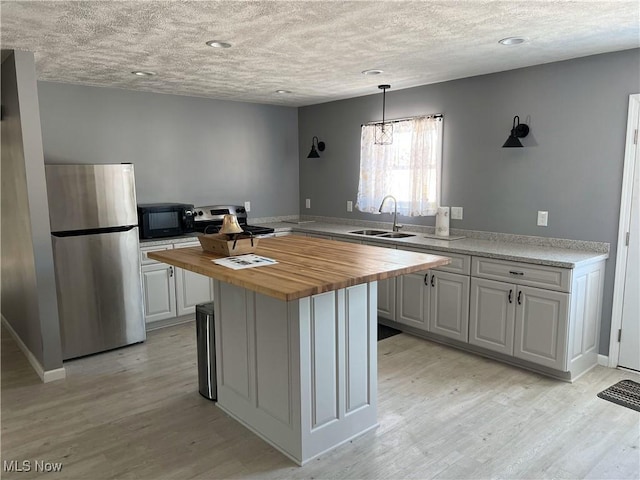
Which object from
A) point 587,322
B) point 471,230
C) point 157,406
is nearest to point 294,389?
point 157,406

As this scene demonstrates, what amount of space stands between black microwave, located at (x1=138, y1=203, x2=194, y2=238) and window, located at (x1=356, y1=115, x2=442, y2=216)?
1851mm

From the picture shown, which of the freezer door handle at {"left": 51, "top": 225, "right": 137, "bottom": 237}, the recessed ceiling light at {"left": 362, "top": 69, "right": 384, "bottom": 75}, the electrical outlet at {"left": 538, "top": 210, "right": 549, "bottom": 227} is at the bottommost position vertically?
the freezer door handle at {"left": 51, "top": 225, "right": 137, "bottom": 237}

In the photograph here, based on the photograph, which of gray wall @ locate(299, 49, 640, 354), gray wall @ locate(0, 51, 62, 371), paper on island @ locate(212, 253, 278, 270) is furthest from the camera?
gray wall @ locate(299, 49, 640, 354)

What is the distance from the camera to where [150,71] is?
3686 millimetres

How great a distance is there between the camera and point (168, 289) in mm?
4355

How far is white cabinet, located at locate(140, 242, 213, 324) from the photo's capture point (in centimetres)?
423

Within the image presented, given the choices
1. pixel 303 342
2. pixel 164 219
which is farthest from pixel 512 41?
pixel 164 219

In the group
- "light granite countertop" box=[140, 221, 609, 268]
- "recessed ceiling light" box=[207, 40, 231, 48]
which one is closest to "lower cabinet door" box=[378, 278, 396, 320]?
"light granite countertop" box=[140, 221, 609, 268]

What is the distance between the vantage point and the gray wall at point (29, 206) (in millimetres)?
3092

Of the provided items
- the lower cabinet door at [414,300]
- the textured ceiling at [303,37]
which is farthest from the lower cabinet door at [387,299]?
the textured ceiling at [303,37]

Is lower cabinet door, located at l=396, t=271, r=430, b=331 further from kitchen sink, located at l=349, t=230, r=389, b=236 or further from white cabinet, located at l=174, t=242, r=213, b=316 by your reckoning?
white cabinet, located at l=174, t=242, r=213, b=316

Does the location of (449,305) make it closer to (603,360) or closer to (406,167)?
(603,360)

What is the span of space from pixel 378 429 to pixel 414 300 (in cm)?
159

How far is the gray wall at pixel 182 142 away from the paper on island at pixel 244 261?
8.51 feet
